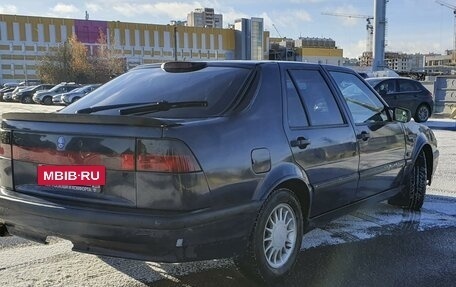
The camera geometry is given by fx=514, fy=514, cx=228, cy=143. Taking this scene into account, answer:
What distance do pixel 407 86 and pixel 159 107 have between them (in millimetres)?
15112

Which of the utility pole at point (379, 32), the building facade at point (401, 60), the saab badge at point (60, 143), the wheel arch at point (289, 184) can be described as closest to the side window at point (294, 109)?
the wheel arch at point (289, 184)

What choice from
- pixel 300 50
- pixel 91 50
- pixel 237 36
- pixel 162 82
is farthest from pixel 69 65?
Answer: pixel 162 82

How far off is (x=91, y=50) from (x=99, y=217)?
88806 mm

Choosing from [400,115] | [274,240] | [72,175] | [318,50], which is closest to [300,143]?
[274,240]

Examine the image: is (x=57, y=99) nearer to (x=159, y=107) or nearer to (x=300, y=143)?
(x=159, y=107)

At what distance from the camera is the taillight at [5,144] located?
3.65 m

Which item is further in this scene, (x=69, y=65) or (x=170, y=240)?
(x=69, y=65)

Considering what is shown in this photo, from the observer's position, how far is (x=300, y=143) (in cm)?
389

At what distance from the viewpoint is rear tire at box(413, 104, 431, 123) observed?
1746 cm

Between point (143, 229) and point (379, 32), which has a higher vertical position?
point (379, 32)

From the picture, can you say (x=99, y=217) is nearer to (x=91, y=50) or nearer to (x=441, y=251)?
(x=441, y=251)

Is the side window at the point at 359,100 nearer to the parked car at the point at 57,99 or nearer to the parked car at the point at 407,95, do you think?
the parked car at the point at 407,95

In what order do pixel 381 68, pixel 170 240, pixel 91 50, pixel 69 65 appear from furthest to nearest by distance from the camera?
1. pixel 91 50
2. pixel 69 65
3. pixel 381 68
4. pixel 170 240

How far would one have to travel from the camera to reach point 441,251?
4605mm
